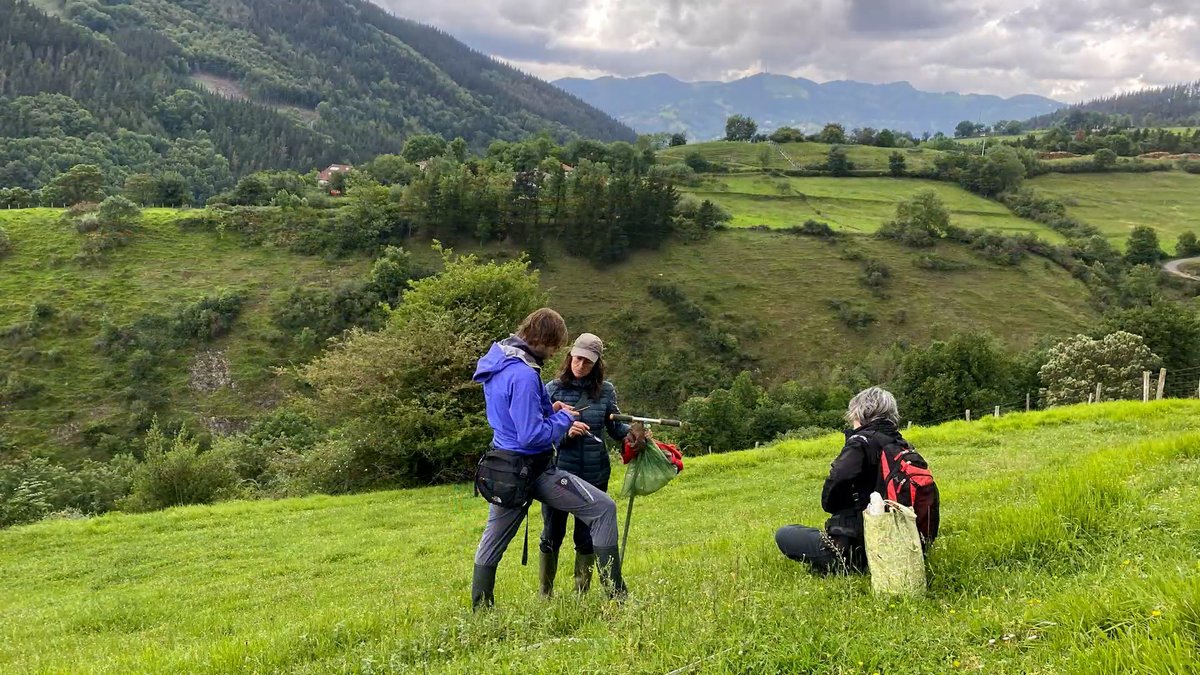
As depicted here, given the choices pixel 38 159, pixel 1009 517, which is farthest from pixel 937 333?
pixel 38 159

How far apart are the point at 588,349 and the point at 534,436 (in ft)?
3.56

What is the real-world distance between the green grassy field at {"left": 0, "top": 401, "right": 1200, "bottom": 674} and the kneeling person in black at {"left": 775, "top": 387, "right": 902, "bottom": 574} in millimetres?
302

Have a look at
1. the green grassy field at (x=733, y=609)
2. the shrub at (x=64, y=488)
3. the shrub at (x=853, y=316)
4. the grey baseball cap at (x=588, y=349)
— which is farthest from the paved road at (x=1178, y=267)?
the shrub at (x=64, y=488)

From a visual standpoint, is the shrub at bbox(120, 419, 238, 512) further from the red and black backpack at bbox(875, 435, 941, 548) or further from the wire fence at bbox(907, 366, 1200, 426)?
the wire fence at bbox(907, 366, 1200, 426)

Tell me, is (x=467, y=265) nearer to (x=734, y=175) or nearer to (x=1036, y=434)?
(x=1036, y=434)

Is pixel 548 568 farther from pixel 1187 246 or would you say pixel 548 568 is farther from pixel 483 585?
pixel 1187 246

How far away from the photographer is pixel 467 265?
27.8 m

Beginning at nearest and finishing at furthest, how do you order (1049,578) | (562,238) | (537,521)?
(1049,578)
(537,521)
(562,238)

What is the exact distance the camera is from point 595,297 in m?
77.4

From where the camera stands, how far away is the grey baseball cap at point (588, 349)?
19.4 ft

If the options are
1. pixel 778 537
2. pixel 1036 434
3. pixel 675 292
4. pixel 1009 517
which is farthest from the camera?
pixel 675 292

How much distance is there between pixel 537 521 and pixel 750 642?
1169cm

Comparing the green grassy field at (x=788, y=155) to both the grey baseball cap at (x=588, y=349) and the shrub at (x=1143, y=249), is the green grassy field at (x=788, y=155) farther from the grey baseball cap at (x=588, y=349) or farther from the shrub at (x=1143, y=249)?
the grey baseball cap at (x=588, y=349)

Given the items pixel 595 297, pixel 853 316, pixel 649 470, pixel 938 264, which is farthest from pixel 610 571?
pixel 938 264
